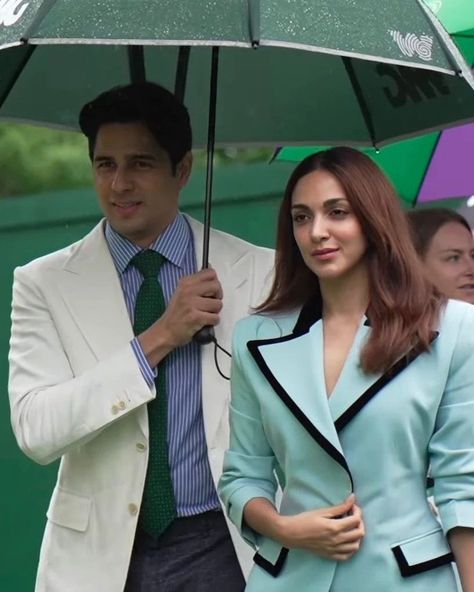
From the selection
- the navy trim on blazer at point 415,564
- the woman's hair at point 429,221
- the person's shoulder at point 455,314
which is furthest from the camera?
the woman's hair at point 429,221

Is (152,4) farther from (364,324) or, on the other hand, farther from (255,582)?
(255,582)

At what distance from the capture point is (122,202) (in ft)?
12.1

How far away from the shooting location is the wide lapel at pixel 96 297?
370 cm

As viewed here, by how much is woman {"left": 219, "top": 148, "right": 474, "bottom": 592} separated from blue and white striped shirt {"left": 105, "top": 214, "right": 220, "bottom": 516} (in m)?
0.32

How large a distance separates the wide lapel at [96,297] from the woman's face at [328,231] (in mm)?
672

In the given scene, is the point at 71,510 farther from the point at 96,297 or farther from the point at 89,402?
the point at 96,297

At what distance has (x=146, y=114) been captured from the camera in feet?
12.2

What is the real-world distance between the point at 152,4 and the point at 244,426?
0.95m

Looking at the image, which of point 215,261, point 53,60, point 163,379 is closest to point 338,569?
point 163,379

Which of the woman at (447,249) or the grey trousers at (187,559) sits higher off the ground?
the woman at (447,249)

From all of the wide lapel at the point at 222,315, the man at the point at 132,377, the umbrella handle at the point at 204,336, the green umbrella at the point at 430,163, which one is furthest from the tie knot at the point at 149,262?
the green umbrella at the point at 430,163

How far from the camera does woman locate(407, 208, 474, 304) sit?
14.7ft

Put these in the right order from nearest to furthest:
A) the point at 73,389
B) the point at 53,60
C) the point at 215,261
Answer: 1. the point at 73,389
2. the point at 215,261
3. the point at 53,60

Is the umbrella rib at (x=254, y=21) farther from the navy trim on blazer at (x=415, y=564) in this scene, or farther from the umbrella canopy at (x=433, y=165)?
the umbrella canopy at (x=433, y=165)
